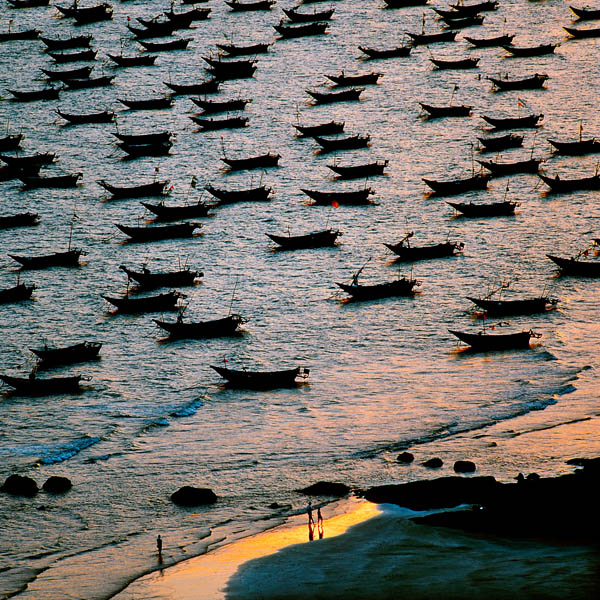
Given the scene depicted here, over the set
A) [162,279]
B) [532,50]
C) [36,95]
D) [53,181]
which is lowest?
[162,279]

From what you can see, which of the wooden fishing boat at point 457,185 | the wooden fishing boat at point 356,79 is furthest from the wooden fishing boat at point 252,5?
the wooden fishing boat at point 457,185

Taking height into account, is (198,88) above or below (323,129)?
above

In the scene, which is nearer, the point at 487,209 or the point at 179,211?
the point at 487,209

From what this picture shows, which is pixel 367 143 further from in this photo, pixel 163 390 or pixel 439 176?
pixel 163 390

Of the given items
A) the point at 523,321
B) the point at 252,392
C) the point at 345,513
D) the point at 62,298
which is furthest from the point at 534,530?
the point at 62,298

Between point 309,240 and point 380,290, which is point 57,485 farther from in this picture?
point 309,240

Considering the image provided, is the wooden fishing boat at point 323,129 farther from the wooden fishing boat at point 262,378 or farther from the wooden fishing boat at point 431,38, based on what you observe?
the wooden fishing boat at point 262,378

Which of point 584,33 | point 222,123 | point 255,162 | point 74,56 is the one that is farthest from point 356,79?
point 74,56

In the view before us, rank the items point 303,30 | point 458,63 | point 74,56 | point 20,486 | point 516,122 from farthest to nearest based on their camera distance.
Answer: point 303,30, point 74,56, point 458,63, point 516,122, point 20,486
